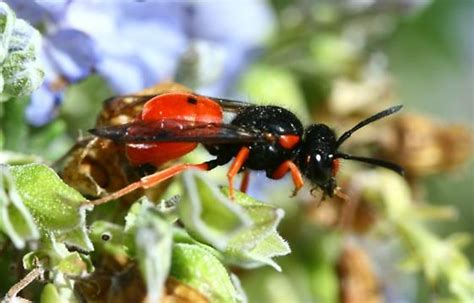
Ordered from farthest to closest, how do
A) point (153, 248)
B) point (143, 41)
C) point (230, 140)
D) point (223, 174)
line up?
1. point (223, 174)
2. point (143, 41)
3. point (230, 140)
4. point (153, 248)

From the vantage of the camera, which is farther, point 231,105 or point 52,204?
point 231,105

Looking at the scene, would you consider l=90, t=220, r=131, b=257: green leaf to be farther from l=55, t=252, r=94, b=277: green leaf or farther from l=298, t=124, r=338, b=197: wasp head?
Answer: l=298, t=124, r=338, b=197: wasp head

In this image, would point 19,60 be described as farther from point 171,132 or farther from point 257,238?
point 257,238

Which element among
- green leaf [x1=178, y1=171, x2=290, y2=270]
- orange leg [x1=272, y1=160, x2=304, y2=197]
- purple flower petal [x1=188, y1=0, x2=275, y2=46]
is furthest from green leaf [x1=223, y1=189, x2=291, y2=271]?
purple flower petal [x1=188, y1=0, x2=275, y2=46]

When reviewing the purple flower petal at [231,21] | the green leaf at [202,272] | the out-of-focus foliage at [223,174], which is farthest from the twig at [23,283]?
the purple flower petal at [231,21]

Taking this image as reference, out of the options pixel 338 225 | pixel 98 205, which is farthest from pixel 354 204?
pixel 98 205

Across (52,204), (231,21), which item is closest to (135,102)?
(52,204)

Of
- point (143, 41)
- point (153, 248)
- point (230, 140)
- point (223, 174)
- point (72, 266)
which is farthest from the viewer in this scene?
point (223, 174)

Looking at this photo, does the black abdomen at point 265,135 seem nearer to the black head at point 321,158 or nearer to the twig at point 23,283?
the black head at point 321,158
